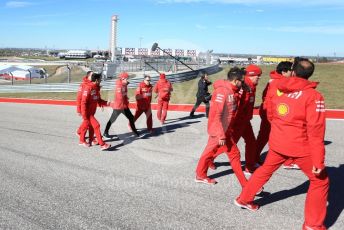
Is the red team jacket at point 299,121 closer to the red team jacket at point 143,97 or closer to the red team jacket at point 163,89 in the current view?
the red team jacket at point 143,97

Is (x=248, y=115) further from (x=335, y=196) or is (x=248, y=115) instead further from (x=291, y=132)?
(x=291, y=132)

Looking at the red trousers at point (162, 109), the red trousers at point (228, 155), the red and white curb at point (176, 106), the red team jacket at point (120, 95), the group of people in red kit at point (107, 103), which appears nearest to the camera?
the red trousers at point (228, 155)

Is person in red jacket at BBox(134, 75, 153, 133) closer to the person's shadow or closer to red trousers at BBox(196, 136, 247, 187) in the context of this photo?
red trousers at BBox(196, 136, 247, 187)

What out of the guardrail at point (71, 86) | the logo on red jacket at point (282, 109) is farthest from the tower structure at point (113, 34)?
the logo on red jacket at point (282, 109)

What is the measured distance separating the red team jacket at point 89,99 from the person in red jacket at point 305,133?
4.87 meters

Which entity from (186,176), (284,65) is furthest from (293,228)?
(284,65)

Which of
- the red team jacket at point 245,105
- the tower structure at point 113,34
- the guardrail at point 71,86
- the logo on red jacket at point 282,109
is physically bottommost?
the guardrail at point 71,86

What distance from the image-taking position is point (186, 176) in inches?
259

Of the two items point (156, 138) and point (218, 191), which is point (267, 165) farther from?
point (156, 138)

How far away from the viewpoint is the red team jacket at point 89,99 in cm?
827

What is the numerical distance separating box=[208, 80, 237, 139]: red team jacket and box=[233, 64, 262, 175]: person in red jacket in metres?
0.51

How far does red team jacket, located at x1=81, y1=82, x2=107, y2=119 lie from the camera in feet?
27.1

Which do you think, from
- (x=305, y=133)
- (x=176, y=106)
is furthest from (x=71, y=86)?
(x=305, y=133)

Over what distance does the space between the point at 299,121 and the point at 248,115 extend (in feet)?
7.44
